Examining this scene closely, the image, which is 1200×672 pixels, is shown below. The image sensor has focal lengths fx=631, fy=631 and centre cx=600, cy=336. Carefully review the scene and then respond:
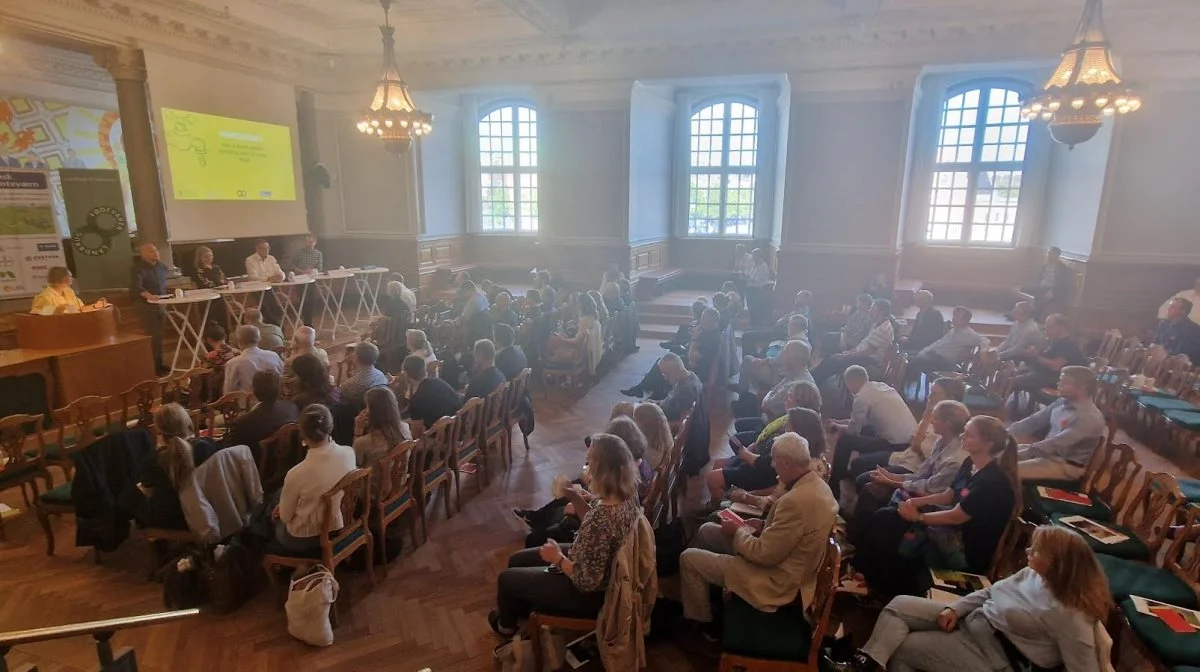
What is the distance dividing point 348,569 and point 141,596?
1.08 m

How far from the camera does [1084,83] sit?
169 inches

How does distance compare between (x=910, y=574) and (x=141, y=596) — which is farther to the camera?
(x=141, y=596)

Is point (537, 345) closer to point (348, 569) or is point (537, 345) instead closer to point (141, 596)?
point (348, 569)

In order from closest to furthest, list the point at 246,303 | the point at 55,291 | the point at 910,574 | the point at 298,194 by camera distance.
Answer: the point at 910,574 → the point at 55,291 → the point at 246,303 → the point at 298,194

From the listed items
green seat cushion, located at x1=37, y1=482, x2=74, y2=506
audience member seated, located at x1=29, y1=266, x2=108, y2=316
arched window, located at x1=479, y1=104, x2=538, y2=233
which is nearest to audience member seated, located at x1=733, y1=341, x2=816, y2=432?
green seat cushion, located at x1=37, y1=482, x2=74, y2=506

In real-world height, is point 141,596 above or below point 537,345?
below

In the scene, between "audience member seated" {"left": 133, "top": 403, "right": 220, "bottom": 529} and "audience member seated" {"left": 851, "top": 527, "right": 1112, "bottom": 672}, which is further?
"audience member seated" {"left": 133, "top": 403, "right": 220, "bottom": 529}

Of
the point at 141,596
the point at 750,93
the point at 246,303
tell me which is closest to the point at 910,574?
the point at 141,596

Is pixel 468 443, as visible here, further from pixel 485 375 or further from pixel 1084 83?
pixel 1084 83

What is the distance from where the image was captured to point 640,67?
10.1 m

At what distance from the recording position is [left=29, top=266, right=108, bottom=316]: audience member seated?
6105 millimetres

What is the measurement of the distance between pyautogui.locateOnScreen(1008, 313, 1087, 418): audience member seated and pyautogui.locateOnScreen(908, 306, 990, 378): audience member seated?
1.43ft

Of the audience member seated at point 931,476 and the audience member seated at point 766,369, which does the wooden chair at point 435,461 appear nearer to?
the audience member seated at point 931,476

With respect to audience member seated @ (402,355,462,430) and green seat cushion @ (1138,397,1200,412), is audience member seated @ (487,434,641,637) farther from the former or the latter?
green seat cushion @ (1138,397,1200,412)
